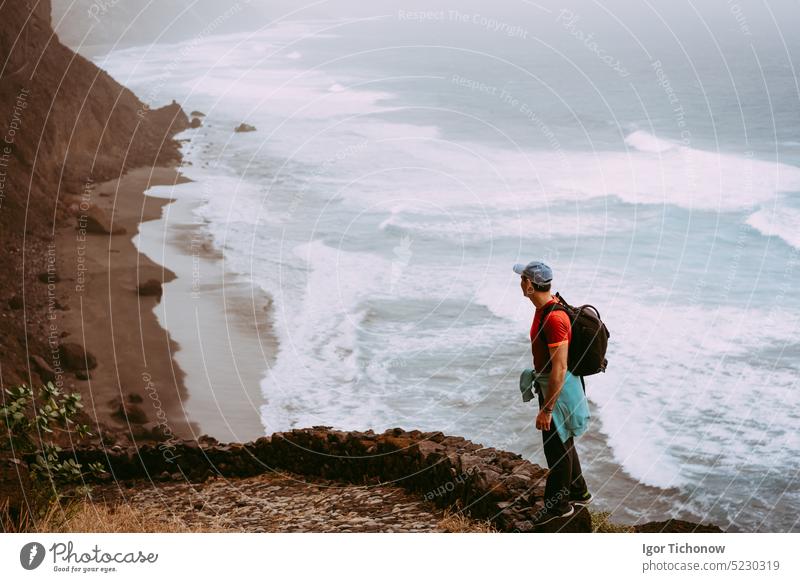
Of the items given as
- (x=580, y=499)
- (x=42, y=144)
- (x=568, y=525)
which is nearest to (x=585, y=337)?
(x=580, y=499)

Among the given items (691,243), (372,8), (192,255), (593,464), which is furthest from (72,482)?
(691,243)

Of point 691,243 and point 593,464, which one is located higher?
point 691,243

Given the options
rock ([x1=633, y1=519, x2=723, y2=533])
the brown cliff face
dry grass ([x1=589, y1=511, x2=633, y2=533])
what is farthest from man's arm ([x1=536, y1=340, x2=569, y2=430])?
the brown cliff face

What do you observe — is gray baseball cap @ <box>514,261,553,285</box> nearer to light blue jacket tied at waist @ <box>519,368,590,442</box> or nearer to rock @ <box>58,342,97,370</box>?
light blue jacket tied at waist @ <box>519,368,590,442</box>

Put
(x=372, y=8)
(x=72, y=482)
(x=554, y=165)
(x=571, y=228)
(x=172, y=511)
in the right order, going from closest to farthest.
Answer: (x=172, y=511), (x=72, y=482), (x=372, y=8), (x=571, y=228), (x=554, y=165)

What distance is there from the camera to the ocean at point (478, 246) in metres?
9.66

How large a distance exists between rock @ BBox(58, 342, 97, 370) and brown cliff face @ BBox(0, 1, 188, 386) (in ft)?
0.75

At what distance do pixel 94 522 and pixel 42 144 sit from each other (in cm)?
613

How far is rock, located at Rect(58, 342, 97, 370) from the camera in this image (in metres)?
9.27

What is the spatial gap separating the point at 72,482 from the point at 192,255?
156 inches

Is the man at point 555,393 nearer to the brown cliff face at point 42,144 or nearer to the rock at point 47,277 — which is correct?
the brown cliff face at point 42,144
